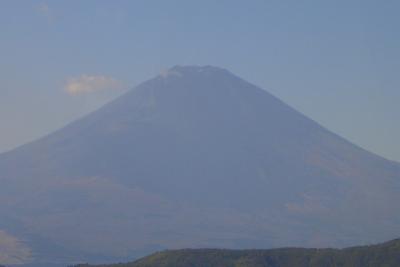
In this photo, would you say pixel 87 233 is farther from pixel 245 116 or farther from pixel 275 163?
pixel 245 116

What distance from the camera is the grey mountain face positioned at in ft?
370

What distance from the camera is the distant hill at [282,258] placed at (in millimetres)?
43500

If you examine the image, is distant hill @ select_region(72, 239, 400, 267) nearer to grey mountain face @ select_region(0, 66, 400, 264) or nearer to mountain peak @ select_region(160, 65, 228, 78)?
grey mountain face @ select_region(0, 66, 400, 264)

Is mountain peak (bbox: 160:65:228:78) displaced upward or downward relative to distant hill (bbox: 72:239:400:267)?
upward

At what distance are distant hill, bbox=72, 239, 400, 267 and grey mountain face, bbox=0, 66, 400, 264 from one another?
5191cm

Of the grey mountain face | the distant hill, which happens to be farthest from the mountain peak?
the distant hill

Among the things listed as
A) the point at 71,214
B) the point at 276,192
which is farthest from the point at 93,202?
the point at 276,192

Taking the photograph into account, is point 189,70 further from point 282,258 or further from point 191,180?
point 282,258

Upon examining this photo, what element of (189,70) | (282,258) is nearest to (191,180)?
(189,70)

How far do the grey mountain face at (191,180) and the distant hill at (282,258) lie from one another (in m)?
51.9

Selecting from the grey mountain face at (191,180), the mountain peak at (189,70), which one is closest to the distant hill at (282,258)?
the grey mountain face at (191,180)

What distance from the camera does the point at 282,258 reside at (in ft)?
149

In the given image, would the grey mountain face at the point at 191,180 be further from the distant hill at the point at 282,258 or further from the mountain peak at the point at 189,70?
the distant hill at the point at 282,258

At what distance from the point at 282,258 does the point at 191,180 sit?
3877 inches
